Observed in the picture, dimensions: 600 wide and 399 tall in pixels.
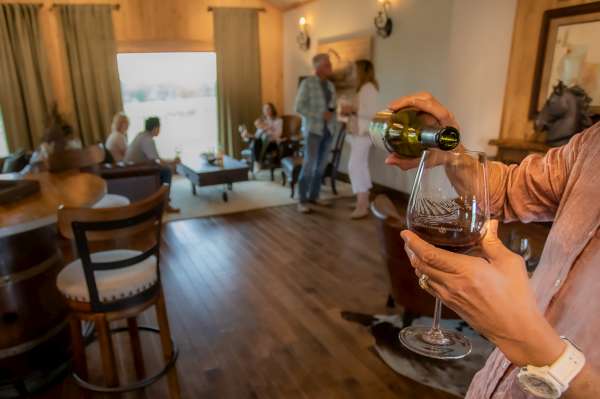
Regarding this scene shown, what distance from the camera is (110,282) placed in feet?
5.15

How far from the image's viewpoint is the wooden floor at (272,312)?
1.98 meters

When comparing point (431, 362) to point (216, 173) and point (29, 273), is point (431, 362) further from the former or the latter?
point (216, 173)

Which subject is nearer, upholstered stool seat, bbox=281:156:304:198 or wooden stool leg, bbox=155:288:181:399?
wooden stool leg, bbox=155:288:181:399

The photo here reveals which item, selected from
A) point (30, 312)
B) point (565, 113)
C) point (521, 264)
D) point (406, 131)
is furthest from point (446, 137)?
point (565, 113)

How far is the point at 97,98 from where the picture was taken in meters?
6.25

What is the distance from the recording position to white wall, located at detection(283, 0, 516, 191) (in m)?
4.14

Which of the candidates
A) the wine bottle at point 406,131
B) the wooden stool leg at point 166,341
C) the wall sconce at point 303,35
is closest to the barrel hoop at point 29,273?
the wooden stool leg at point 166,341

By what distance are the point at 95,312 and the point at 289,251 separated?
216 centimetres

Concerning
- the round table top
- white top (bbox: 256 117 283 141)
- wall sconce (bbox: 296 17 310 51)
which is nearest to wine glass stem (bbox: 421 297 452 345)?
the round table top

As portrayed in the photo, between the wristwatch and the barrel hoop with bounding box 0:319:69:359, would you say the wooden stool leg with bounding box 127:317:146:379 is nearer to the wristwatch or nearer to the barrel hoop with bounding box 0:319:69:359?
the barrel hoop with bounding box 0:319:69:359

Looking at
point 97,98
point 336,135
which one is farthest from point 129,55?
point 336,135

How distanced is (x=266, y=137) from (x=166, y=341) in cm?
469

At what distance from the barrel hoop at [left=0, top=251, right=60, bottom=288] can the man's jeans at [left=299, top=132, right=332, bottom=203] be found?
304 cm

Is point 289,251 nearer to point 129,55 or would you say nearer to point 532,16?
point 532,16
